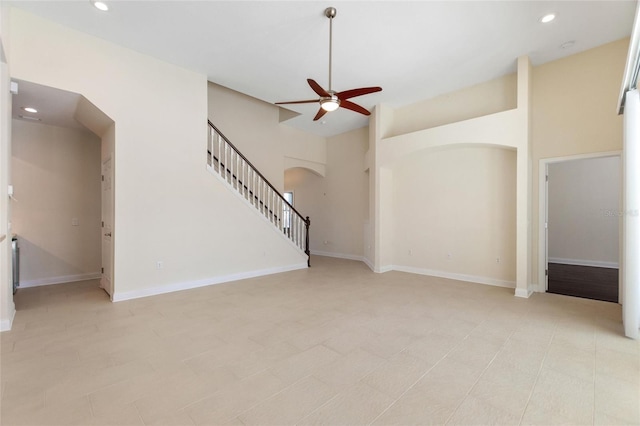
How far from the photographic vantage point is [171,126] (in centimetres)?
483

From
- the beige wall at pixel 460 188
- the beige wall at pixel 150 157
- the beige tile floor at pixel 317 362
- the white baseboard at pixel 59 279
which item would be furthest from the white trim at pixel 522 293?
the white baseboard at pixel 59 279

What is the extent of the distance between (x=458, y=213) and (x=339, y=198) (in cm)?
380

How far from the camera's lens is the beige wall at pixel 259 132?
263 inches

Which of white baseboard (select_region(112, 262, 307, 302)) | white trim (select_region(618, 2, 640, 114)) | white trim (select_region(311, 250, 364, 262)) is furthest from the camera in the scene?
white trim (select_region(311, 250, 364, 262))

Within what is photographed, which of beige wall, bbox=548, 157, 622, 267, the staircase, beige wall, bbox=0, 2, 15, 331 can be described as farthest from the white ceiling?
beige wall, bbox=548, 157, 622, 267

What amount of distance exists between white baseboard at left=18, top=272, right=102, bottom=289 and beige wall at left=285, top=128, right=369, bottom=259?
5.93m

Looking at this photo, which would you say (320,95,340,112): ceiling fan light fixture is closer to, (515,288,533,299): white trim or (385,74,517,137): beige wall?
(385,74,517,137): beige wall

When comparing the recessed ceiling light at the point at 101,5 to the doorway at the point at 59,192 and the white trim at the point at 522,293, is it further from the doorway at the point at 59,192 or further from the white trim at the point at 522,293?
the white trim at the point at 522,293

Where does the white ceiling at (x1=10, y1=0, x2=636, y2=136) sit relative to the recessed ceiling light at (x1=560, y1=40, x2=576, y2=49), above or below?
below

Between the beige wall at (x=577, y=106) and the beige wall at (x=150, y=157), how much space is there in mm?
5646

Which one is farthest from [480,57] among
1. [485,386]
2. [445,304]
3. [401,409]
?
[401,409]

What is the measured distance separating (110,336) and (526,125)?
6446 millimetres

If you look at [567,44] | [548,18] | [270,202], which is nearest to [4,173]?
[270,202]

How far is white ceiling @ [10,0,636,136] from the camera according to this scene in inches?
135
